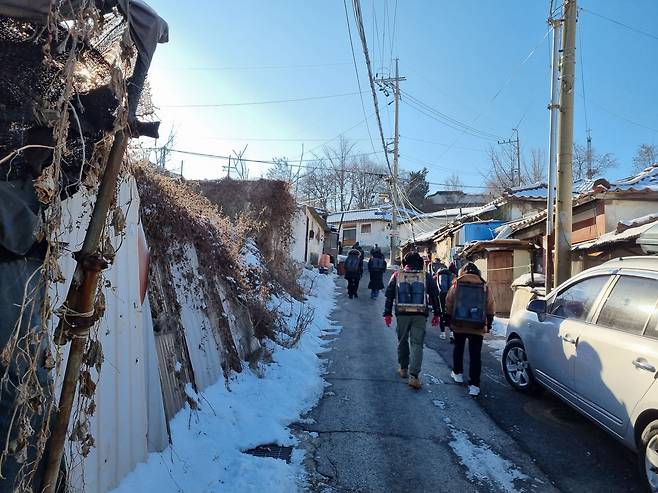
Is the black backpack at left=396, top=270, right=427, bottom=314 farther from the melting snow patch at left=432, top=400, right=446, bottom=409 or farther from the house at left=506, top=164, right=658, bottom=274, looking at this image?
the house at left=506, top=164, right=658, bottom=274

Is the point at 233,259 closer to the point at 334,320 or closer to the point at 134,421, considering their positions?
the point at 134,421

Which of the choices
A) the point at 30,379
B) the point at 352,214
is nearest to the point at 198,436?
the point at 30,379

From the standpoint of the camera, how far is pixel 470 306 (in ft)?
19.5

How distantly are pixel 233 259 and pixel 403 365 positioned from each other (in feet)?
9.37

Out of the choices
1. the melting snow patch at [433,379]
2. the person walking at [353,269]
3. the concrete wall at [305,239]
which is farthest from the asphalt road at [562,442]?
the concrete wall at [305,239]

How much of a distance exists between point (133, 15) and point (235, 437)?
3.39 metres

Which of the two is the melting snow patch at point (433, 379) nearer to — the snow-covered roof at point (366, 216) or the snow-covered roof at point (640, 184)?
the snow-covered roof at point (640, 184)

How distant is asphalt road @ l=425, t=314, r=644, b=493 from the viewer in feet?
11.9

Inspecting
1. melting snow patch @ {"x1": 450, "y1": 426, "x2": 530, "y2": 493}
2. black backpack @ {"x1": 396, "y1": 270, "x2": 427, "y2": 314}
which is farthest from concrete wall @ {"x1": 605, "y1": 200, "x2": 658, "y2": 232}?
melting snow patch @ {"x1": 450, "y1": 426, "x2": 530, "y2": 493}

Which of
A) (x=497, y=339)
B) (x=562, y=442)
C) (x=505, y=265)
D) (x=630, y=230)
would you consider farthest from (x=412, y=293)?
(x=505, y=265)

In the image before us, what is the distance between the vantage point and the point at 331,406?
5230 millimetres

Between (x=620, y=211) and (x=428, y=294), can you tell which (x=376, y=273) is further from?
(x=428, y=294)

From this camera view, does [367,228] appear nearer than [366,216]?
Yes

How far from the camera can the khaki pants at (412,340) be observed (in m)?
6.00
